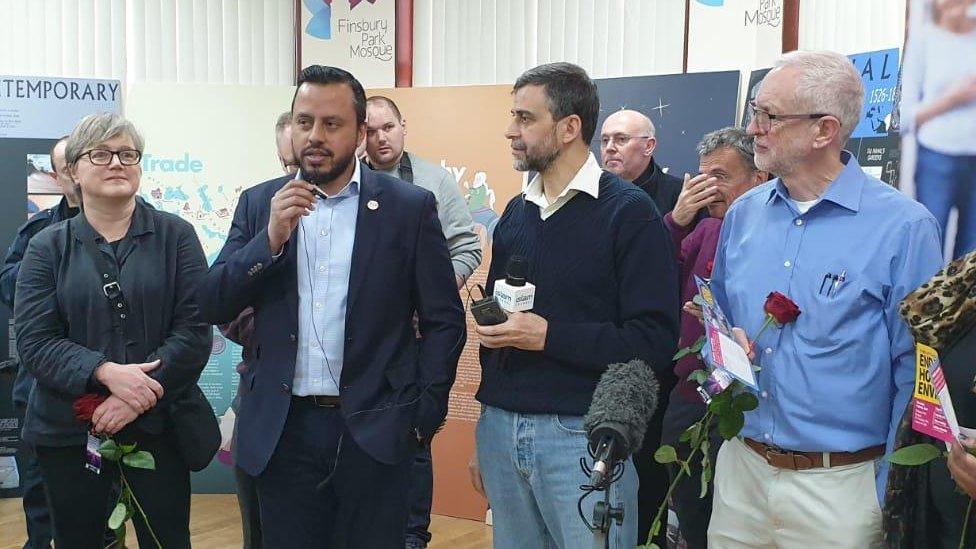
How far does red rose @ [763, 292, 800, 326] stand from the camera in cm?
200

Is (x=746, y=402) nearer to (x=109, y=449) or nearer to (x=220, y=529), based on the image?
(x=109, y=449)

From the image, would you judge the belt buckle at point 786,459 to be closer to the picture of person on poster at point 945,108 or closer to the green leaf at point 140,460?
the picture of person on poster at point 945,108

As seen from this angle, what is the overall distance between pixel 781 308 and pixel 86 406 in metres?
1.89

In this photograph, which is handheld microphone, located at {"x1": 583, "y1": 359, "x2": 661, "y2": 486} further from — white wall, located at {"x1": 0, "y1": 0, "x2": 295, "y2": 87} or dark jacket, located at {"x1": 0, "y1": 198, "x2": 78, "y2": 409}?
white wall, located at {"x1": 0, "y1": 0, "x2": 295, "y2": 87}

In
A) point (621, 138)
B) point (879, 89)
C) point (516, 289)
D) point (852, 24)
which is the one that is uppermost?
point (852, 24)

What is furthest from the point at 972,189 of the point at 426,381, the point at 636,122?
the point at 636,122

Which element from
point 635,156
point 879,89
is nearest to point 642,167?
point 635,156

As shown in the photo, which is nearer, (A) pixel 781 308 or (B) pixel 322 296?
(A) pixel 781 308

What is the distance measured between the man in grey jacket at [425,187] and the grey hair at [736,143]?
108cm

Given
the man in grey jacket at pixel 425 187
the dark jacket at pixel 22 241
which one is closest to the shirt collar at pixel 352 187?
the man in grey jacket at pixel 425 187

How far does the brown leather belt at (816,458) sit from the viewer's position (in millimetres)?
2049

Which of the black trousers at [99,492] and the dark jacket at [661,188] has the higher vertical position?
the dark jacket at [661,188]

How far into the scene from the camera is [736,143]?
3.30 metres

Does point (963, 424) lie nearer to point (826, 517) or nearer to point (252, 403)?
point (826, 517)
